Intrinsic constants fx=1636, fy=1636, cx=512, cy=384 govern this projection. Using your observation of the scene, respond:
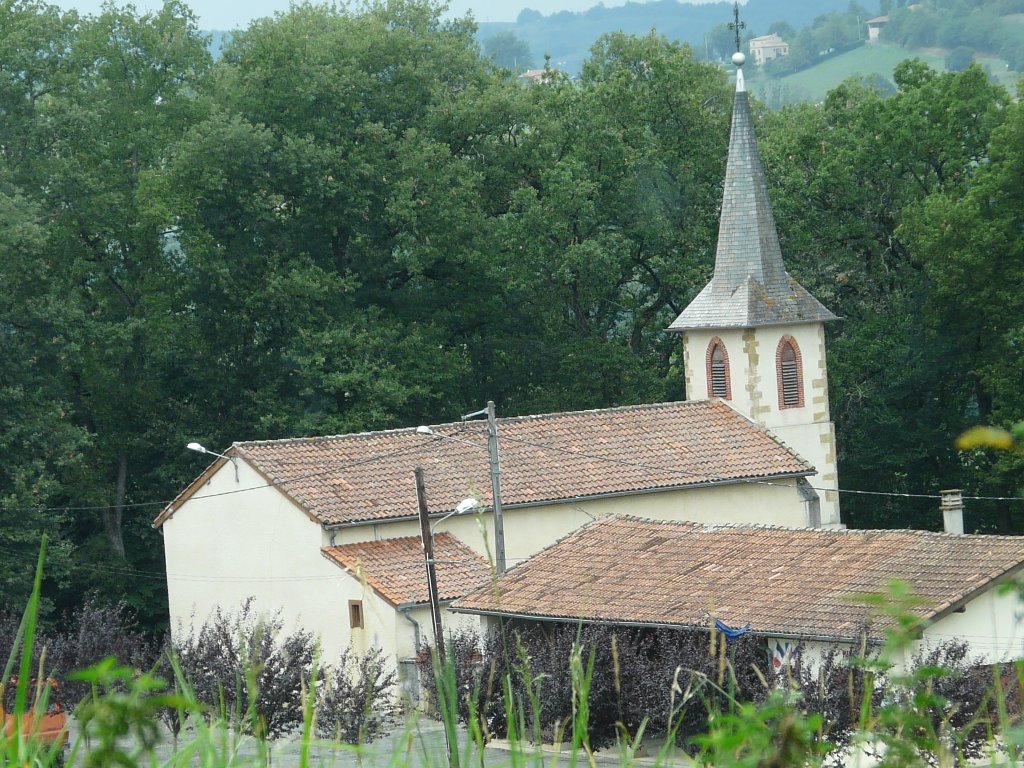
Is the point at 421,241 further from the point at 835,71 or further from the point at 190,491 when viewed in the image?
the point at 835,71

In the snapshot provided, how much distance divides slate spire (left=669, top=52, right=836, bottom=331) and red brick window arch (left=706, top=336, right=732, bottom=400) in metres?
0.46

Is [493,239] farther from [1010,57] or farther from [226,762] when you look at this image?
[1010,57]

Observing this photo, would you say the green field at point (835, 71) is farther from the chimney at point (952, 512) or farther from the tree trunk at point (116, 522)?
the chimney at point (952, 512)

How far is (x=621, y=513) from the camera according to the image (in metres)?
26.5

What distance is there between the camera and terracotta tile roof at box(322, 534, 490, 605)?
23.6 m

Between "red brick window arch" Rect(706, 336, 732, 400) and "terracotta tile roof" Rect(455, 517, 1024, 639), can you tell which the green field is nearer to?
"red brick window arch" Rect(706, 336, 732, 400)

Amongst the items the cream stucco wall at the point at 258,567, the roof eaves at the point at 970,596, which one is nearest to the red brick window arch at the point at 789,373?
the cream stucco wall at the point at 258,567

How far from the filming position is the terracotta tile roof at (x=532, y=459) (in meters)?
25.2

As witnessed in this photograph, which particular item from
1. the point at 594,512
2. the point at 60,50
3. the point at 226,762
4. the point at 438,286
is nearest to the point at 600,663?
the point at 594,512

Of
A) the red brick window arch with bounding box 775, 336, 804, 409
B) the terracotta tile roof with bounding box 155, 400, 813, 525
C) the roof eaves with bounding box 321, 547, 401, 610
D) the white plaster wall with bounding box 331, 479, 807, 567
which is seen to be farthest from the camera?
the red brick window arch with bounding box 775, 336, 804, 409

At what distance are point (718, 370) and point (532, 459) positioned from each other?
15.8 ft

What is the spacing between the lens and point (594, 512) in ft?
86.5

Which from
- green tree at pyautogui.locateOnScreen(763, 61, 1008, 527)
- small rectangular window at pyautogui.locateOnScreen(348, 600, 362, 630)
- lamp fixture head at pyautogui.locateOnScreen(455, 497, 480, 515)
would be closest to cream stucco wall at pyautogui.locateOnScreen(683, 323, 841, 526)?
green tree at pyautogui.locateOnScreen(763, 61, 1008, 527)

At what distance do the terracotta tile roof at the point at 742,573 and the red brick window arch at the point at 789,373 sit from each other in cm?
705
